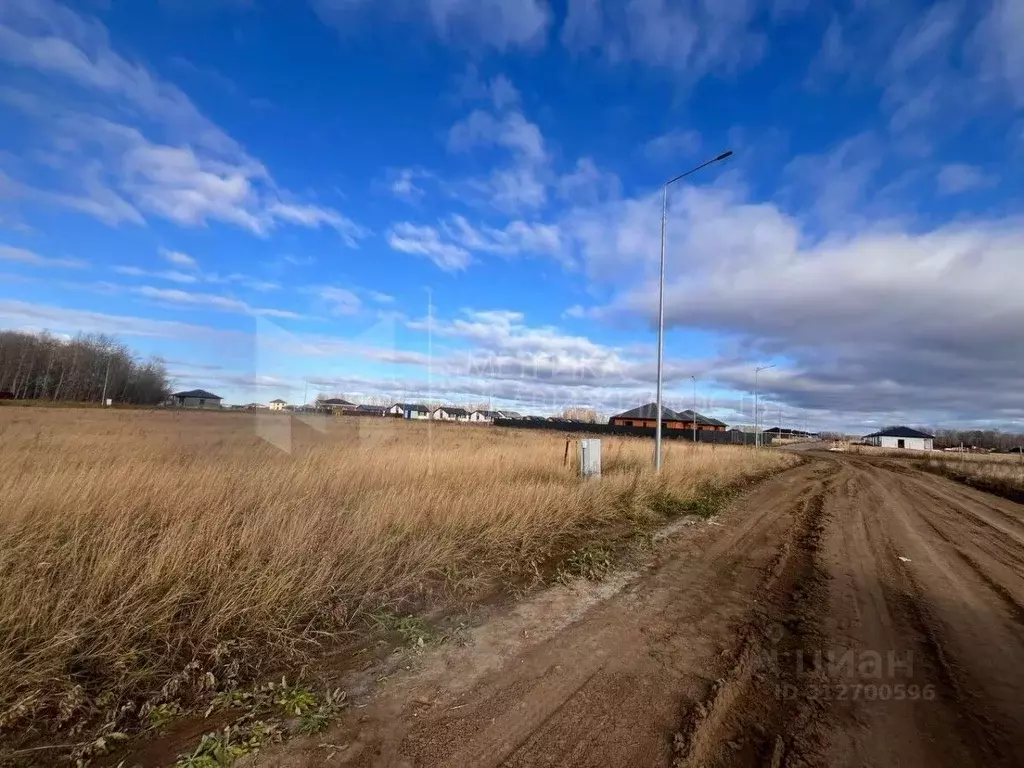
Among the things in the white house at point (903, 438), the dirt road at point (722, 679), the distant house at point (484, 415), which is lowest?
the dirt road at point (722, 679)

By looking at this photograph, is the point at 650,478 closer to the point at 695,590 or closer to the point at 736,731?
the point at 695,590

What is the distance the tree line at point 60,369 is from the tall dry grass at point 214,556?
86.9 metres

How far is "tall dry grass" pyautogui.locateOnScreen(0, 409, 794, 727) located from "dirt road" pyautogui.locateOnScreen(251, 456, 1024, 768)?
1.16 meters

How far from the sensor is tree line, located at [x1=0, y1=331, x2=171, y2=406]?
233 ft

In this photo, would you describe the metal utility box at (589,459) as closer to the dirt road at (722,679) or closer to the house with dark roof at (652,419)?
the dirt road at (722,679)

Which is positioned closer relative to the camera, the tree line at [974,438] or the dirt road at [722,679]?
the dirt road at [722,679]

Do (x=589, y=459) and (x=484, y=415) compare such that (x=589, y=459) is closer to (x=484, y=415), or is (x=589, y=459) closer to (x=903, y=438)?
(x=484, y=415)

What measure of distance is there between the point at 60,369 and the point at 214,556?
9637cm

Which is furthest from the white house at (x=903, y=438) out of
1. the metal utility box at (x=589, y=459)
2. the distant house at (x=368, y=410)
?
the metal utility box at (x=589, y=459)

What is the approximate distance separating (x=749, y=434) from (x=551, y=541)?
81841mm

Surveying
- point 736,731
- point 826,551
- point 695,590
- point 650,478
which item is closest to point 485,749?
point 736,731

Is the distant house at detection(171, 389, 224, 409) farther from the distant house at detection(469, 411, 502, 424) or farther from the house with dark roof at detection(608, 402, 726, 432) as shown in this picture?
the house with dark roof at detection(608, 402, 726, 432)

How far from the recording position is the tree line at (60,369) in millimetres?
71000

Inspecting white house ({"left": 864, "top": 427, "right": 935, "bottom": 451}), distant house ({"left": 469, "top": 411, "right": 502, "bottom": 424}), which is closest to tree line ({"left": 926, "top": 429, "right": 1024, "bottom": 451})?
white house ({"left": 864, "top": 427, "right": 935, "bottom": 451})
